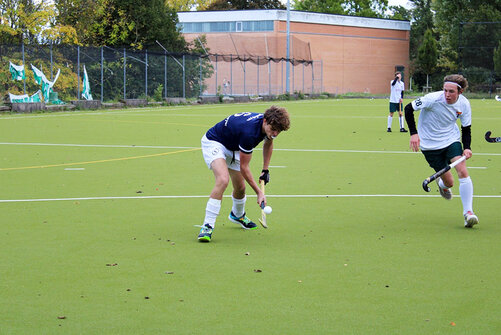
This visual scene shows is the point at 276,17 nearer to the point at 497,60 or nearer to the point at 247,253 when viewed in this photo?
the point at 497,60

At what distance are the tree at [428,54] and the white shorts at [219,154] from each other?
6874cm

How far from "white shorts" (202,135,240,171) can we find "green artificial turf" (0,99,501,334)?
79 centimetres

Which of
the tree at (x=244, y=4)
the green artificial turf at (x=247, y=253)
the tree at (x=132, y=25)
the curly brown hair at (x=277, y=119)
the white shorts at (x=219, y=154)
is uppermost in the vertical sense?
the tree at (x=244, y=4)

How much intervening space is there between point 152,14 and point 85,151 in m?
32.8

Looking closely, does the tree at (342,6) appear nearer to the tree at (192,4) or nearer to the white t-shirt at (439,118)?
the tree at (192,4)

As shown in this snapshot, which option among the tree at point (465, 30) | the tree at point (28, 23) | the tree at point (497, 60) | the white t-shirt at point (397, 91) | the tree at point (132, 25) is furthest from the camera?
the tree at point (465, 30)

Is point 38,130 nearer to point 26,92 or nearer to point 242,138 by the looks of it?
point 26,92

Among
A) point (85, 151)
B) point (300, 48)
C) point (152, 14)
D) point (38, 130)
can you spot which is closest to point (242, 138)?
point (85, 151)

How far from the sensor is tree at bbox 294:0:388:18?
322 ft

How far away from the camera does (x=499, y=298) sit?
19.2 ft

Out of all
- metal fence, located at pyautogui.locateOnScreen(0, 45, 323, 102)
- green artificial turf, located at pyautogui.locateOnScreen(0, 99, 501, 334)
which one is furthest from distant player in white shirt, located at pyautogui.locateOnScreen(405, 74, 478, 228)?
metal fence, located at pyautogui.locateOnScreen(0, 45, 323, 102)

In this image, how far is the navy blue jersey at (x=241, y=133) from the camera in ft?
24.9

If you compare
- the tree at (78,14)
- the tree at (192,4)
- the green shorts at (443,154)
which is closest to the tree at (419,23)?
the tree at (192,4)

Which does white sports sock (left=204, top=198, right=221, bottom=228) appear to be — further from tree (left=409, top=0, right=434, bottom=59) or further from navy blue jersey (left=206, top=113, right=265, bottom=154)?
tree (left=409, top=0, right=434, bottom=59)
